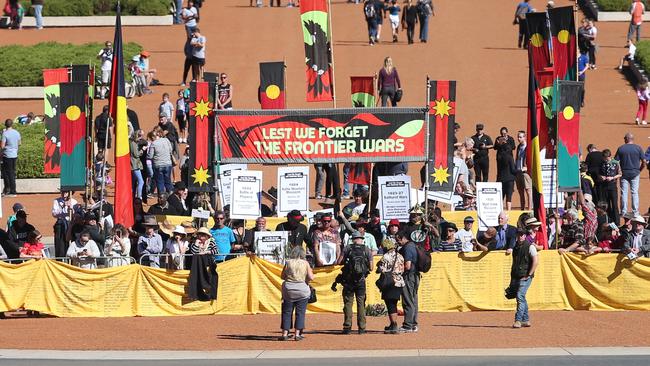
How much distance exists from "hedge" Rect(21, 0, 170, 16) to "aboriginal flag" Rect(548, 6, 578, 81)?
2364cm

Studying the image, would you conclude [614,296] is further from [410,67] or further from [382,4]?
[382,4]

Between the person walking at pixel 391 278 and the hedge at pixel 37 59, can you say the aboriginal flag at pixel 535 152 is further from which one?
the hedge at pixel 37 59

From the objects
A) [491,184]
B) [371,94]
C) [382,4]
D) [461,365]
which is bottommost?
[461,365]

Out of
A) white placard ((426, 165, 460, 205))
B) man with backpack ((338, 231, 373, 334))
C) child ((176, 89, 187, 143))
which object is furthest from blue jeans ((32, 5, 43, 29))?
man with backpack ((338, 231, 373, 334))

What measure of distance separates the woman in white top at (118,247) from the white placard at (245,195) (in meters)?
1.89

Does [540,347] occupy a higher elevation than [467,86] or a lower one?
lower

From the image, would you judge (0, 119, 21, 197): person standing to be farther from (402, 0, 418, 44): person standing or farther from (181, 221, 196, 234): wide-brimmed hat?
(402, 0, 418, 44): person standing

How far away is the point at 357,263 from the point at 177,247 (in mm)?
3947

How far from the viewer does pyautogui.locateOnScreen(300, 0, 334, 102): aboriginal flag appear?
25.7 m

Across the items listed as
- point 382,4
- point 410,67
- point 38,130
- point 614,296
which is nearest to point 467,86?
point 410,67

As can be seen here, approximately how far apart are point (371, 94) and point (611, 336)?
7417mm

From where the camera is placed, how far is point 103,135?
3003 cm

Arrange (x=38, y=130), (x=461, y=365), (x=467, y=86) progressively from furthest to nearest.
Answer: (x=467, y=86)
(x=38, y=130)
(x=461, y=365)

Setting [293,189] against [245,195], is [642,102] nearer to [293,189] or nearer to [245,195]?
[293,189]
